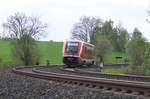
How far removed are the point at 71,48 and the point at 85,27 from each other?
44328mm

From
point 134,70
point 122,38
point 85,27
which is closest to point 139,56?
point 134,70

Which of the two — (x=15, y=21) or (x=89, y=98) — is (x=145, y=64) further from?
(x=15, y=21)

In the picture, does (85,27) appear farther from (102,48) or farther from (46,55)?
(102,48)

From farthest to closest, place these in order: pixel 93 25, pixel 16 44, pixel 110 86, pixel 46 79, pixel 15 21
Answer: pixel 93 25, pixel 15 21, pixel 16 44, pixel 46 79, pixel 110 86

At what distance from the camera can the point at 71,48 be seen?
87.6ft

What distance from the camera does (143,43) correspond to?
2648cm

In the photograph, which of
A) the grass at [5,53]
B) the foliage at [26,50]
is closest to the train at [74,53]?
the foliage at [26,50]

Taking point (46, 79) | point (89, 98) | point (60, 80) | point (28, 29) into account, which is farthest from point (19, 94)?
point (28, 29)

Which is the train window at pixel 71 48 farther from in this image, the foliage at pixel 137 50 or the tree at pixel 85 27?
the tree at pixel 85 27

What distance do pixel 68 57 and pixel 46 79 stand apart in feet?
39.2

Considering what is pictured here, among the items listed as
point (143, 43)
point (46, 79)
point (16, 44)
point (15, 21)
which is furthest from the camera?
point (15, 21)

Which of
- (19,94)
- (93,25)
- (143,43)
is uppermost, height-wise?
(93,25)

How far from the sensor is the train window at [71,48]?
26.5m

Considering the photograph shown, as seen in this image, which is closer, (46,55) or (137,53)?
(137,53)
